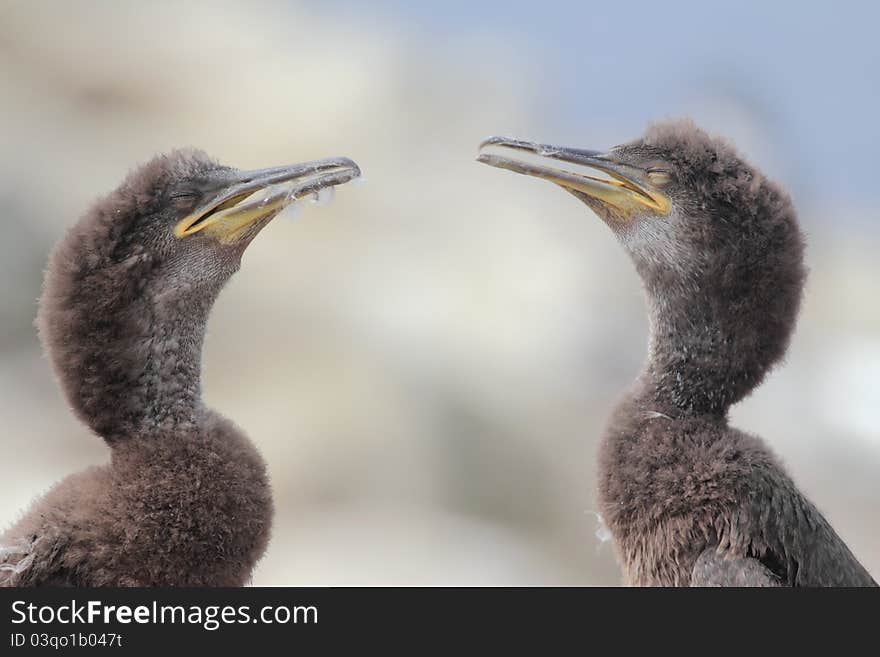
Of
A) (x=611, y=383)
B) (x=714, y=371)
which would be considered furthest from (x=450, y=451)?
(x=714, y=371)

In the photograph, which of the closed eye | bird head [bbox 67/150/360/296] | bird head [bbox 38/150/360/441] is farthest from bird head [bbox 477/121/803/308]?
bird head [bbox 38/150/360/441]

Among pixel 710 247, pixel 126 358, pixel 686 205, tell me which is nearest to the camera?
pixel 126 358

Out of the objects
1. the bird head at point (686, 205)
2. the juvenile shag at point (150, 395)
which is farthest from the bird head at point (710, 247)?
the juvenile shag at point (150, 395)

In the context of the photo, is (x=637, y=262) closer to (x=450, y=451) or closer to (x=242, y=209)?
(x=242, y=209)

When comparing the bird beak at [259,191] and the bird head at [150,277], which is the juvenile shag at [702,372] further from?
the bird head at [150,277]

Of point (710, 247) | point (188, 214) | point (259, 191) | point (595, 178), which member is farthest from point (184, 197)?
point (710, 247)

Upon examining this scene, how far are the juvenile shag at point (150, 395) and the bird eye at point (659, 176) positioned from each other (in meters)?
1.22

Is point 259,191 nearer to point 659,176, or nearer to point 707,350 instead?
point 659,176

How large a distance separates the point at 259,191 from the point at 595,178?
4.68 ft

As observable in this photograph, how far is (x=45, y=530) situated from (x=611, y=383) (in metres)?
8.12

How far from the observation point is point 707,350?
452cm

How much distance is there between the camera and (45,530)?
155 inches

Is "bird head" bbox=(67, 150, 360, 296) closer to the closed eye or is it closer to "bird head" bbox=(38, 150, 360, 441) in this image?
"bird head" bbox=(38, 150, 360, 441)

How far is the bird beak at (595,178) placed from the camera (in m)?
4.74
